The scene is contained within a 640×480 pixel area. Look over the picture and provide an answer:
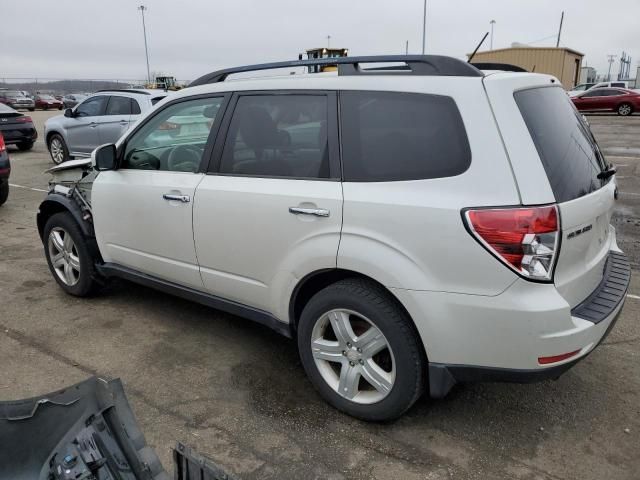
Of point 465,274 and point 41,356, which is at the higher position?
point 465,274

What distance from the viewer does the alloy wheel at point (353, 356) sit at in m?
2.79

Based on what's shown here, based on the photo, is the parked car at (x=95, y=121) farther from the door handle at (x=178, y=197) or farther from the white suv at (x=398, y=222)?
the white suv at (x=398, y=222)

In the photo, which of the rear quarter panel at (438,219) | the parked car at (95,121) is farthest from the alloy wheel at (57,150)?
the rear quarter panel at (438,219)

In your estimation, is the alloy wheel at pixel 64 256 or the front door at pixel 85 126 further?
the front door at pixel 85 126

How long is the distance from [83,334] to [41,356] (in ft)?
1.23

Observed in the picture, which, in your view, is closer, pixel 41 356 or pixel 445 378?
pixel 445 378

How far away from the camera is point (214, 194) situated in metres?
3.31

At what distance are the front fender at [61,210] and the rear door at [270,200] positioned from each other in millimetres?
1411

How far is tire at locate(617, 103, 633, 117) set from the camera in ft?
85.3

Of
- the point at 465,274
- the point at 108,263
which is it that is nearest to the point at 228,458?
the point at 465,274

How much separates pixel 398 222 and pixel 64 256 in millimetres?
3287

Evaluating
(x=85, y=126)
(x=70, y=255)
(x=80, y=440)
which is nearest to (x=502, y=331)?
(x=80, y=440)

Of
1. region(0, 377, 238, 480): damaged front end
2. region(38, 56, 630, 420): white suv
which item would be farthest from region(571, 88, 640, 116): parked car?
region(0, 377, 238, 480): damaged front end

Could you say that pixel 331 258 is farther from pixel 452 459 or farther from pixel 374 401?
pixel 452 459
